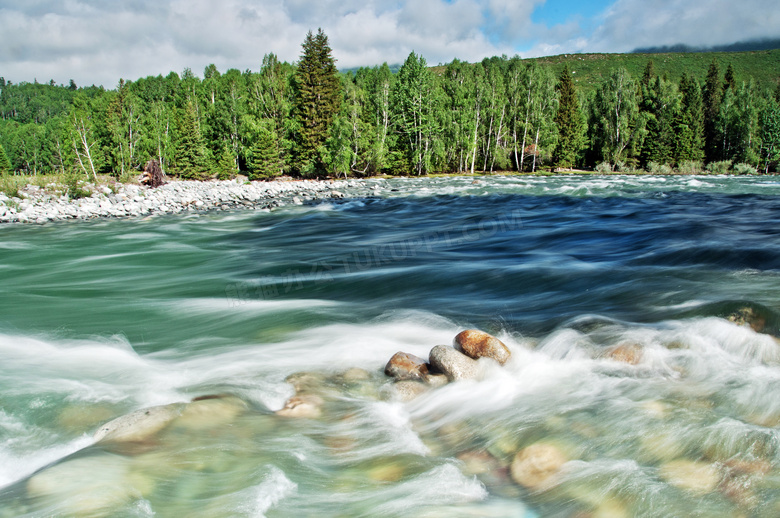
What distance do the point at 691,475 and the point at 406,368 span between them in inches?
100

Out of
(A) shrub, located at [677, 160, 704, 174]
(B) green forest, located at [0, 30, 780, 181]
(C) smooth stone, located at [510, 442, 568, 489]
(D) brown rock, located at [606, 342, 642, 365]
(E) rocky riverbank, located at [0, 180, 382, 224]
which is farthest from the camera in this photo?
(A) shrub, located at [677, 160, 704, 174]

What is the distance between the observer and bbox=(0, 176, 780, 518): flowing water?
309cm

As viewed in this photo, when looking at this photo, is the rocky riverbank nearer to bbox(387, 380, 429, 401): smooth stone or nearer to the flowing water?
the flowing water

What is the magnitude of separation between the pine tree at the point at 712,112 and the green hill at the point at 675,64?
67561 mm

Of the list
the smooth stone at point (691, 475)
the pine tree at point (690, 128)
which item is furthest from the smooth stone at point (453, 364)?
the pine tree at point (690, 128)

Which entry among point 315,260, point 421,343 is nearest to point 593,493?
point 421,343

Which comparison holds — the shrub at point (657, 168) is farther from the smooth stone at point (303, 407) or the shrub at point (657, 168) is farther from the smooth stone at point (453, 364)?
the smooth stone at point (303, 407)

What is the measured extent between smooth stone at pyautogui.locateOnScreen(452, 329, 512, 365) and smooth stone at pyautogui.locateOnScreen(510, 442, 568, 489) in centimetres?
141

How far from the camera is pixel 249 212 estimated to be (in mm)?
20922

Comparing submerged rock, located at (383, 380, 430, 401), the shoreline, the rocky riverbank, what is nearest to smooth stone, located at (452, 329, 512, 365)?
submerged rock, located at (383, 380, 430, 401)

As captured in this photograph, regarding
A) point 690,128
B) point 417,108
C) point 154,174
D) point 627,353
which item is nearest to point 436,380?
point 627,353

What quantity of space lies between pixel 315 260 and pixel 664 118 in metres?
55.8

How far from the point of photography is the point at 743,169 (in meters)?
48.3

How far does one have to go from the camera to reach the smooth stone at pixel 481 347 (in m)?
4.98
